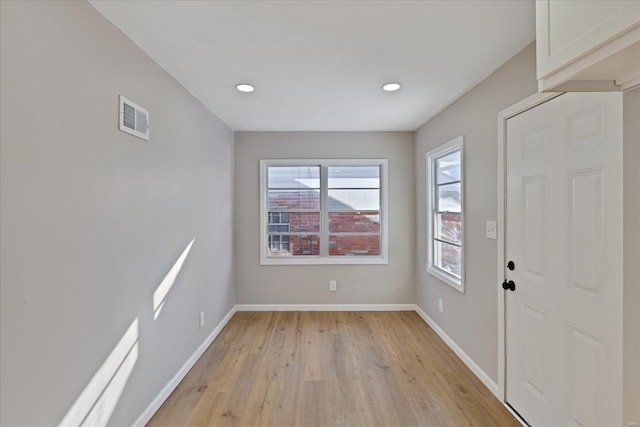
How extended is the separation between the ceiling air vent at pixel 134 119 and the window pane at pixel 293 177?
2.33m

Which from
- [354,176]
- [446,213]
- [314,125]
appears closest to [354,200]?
[354,176]

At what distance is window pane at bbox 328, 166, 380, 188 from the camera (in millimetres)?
4316

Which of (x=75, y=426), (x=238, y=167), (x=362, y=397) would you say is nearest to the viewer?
(x=75, y=426)

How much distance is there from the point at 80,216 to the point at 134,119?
74cm

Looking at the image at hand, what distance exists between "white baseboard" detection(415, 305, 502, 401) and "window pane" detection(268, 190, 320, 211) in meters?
2.07

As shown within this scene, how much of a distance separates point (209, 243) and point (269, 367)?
4.52 feet

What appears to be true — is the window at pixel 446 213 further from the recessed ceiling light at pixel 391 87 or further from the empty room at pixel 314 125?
the recessed ceiling light at pixel 391 87

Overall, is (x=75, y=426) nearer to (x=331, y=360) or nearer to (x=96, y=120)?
(x=96, y=120)

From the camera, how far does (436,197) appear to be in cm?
369

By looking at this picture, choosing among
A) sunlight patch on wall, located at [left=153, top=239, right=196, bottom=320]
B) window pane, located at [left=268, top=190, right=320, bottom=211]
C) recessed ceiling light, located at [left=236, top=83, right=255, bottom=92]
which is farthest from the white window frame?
sunlight patch on wall, located at [left=153, top=239, right=196, bottom=320]

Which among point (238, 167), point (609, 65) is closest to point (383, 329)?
point (238, 167)

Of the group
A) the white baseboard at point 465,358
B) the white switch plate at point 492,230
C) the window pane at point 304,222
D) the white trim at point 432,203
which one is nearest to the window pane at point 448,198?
the white trim at point 432,203

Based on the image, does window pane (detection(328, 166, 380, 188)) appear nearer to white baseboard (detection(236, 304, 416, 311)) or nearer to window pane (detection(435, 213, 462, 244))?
window pane (detection(435, 213, 462, 244))

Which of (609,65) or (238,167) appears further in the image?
(238,167)
